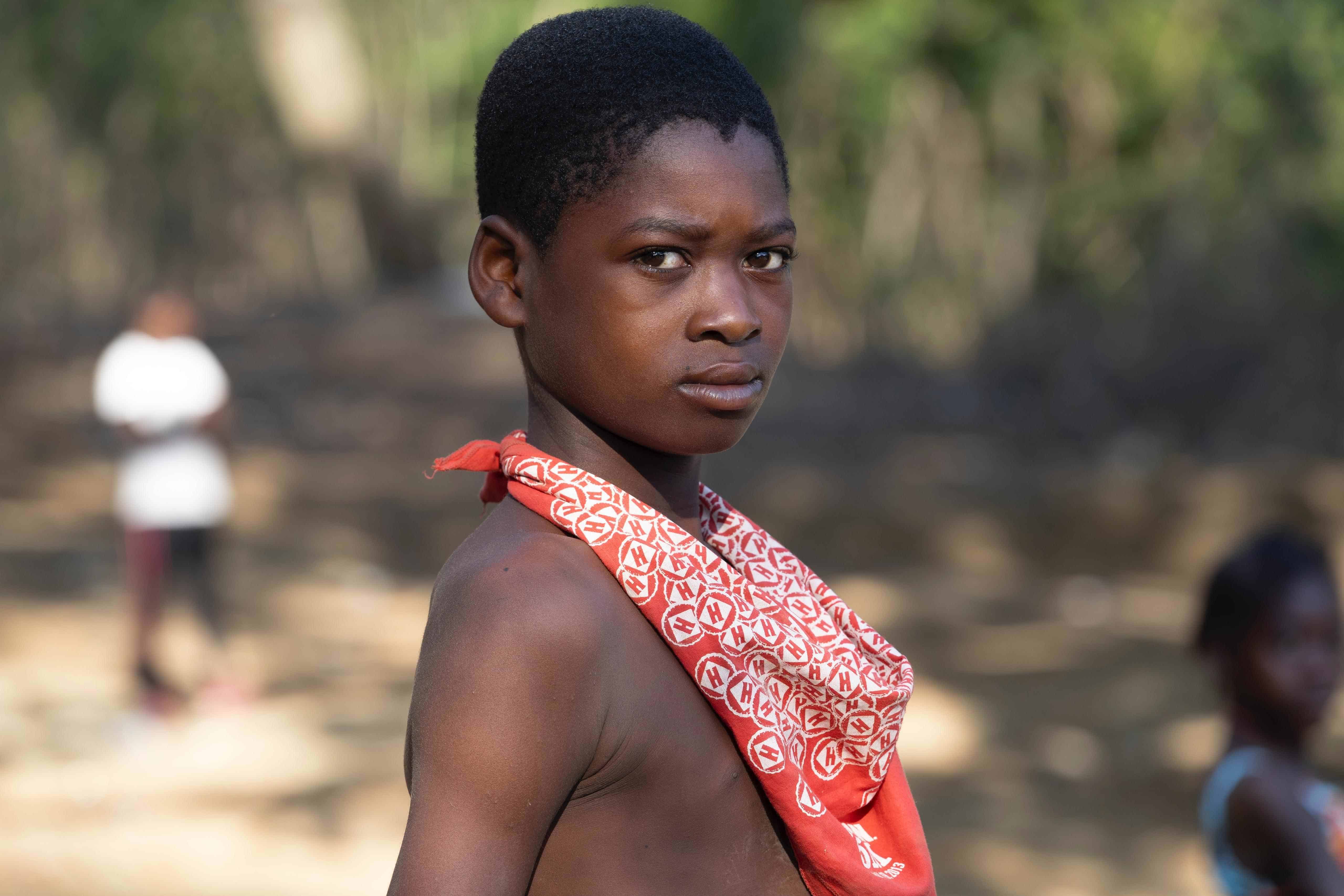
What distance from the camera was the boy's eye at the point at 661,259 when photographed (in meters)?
1.13

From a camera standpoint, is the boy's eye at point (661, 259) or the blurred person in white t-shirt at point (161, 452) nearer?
the boy's eye at point (661, 259)

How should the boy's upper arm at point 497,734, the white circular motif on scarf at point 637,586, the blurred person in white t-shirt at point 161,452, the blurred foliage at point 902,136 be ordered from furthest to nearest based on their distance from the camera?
the blurred foliage at point 902,136, the blurred person in white t-shirt at point 161,452, the white circular motif on scarf at point 637,586, the boy's upper arm at point 497,734

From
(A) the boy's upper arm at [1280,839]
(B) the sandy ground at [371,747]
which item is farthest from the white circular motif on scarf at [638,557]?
(B) the sandy ground at [371,747]

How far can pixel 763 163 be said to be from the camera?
1.17 metres

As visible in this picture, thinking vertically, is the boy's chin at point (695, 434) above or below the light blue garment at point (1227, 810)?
→ above

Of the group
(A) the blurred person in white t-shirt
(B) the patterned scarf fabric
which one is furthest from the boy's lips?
(A) the blurred person in white t-shirt

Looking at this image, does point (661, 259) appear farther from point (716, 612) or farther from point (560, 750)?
point (560, 750)

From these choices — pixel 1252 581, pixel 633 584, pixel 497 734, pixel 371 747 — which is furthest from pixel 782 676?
pixel 371 747

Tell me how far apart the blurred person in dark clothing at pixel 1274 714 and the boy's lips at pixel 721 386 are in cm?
159

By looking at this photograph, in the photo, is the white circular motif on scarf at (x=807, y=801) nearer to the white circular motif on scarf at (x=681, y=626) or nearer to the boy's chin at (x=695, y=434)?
the white circular motif on scarf at (x=681, y=626)

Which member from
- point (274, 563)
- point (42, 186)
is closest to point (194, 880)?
point (274, 563)

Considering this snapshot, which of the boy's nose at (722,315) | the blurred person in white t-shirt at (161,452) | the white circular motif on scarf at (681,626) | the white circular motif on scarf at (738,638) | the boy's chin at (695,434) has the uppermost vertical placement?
the boy's nose at (722,315)

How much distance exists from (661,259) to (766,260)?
0.10 metres

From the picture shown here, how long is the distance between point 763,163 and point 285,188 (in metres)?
23.6
